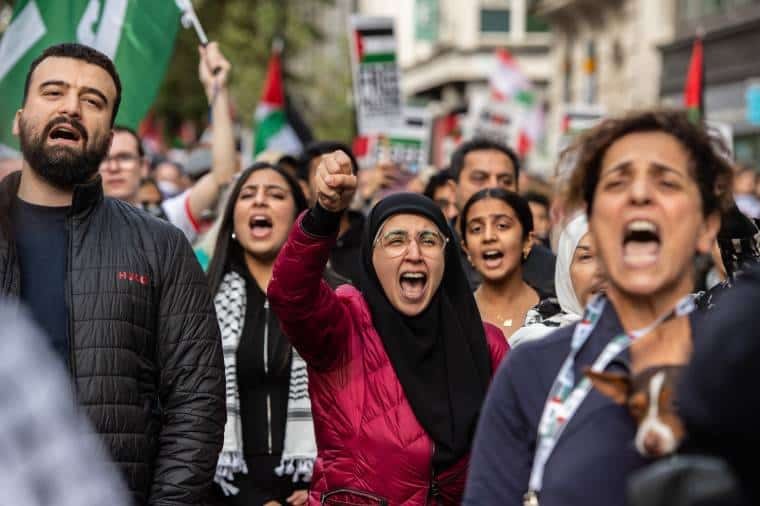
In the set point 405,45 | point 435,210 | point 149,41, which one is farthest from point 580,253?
point 405,45

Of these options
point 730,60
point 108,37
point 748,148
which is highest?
point 108,37

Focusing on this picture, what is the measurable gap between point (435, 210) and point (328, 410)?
0.84 meters

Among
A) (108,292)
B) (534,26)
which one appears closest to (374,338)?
(108,292)

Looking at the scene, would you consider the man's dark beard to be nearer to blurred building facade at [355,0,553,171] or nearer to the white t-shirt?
the white t-shirt

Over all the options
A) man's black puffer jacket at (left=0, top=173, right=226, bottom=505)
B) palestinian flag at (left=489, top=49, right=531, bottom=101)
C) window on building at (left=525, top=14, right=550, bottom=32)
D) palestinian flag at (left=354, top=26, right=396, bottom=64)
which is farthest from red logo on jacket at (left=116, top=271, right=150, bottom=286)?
window on building at (left=525, top=14, right=550, bottom=32)

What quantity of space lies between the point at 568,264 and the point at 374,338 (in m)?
0.86

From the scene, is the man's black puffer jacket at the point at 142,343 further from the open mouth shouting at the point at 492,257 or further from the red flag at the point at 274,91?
the red flag at the point at 274,91

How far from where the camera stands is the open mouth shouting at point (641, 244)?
2.95 m

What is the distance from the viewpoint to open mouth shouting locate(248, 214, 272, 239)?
6.42m

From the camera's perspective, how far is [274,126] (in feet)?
45.7

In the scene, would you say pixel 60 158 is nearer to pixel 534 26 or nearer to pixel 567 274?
pixel 567 274

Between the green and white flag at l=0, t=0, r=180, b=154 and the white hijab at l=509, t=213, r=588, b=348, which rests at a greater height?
the green and white flag at l=0, t=0, r=180, b=154

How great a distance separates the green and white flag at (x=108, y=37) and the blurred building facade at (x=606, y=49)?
78.8 ft

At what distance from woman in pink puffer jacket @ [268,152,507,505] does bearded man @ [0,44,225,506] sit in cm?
32
